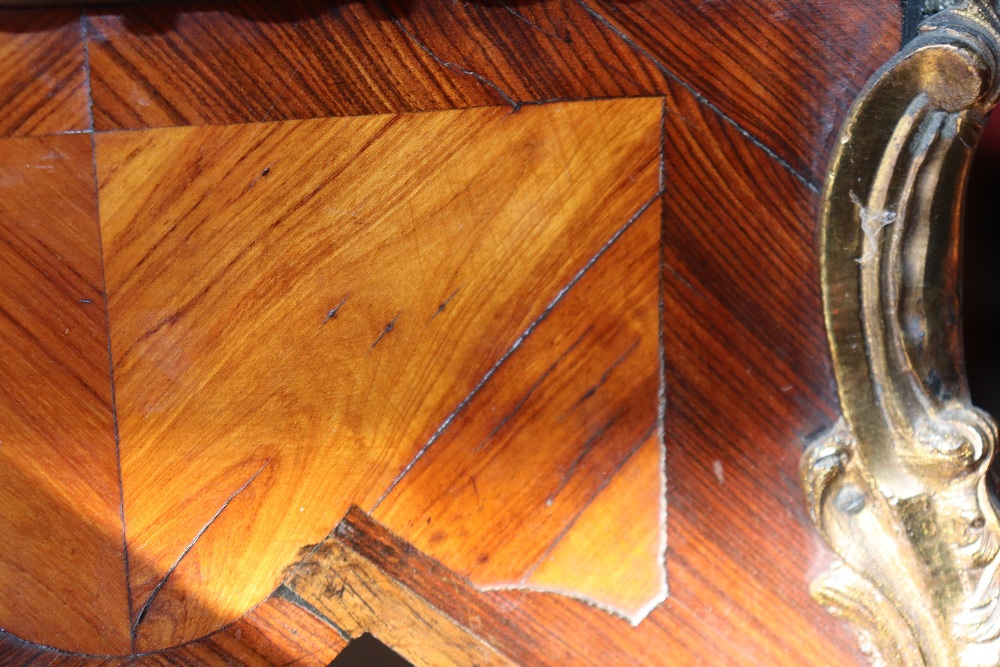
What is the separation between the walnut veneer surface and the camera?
47 cm

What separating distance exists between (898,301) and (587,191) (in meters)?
0.18

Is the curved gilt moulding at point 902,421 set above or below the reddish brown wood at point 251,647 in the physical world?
above

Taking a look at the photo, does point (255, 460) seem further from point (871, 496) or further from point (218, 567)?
point (871, 496)

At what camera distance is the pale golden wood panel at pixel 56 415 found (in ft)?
1.53

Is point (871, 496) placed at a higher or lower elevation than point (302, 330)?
lower

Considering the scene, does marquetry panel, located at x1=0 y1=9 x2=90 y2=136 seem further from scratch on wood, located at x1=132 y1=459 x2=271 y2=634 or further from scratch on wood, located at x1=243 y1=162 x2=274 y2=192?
scratch on wood, located at x1=132 y1=459 x2=271 y2=634

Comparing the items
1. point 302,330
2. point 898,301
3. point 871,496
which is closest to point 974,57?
point 898,301

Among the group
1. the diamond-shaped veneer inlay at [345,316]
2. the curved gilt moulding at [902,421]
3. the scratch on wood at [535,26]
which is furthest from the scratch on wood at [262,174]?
the curved gilt moulding at [902,421]

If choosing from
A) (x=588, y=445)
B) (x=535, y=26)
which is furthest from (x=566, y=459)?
(x=535, y=26)

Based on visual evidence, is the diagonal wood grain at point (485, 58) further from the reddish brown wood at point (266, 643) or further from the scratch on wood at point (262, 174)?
the reddish brown wood at point (266, 643)

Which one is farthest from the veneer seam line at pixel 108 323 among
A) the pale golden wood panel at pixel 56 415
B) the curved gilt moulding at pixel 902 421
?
the curved gilt moulding at pixel 902 421

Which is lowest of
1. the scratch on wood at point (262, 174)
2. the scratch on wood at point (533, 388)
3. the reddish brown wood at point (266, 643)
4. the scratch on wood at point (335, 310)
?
the reddish brown wood at point (266, 643)

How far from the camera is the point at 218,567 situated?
20.1 inches

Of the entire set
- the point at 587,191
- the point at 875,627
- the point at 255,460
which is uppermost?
the point at 587,191
